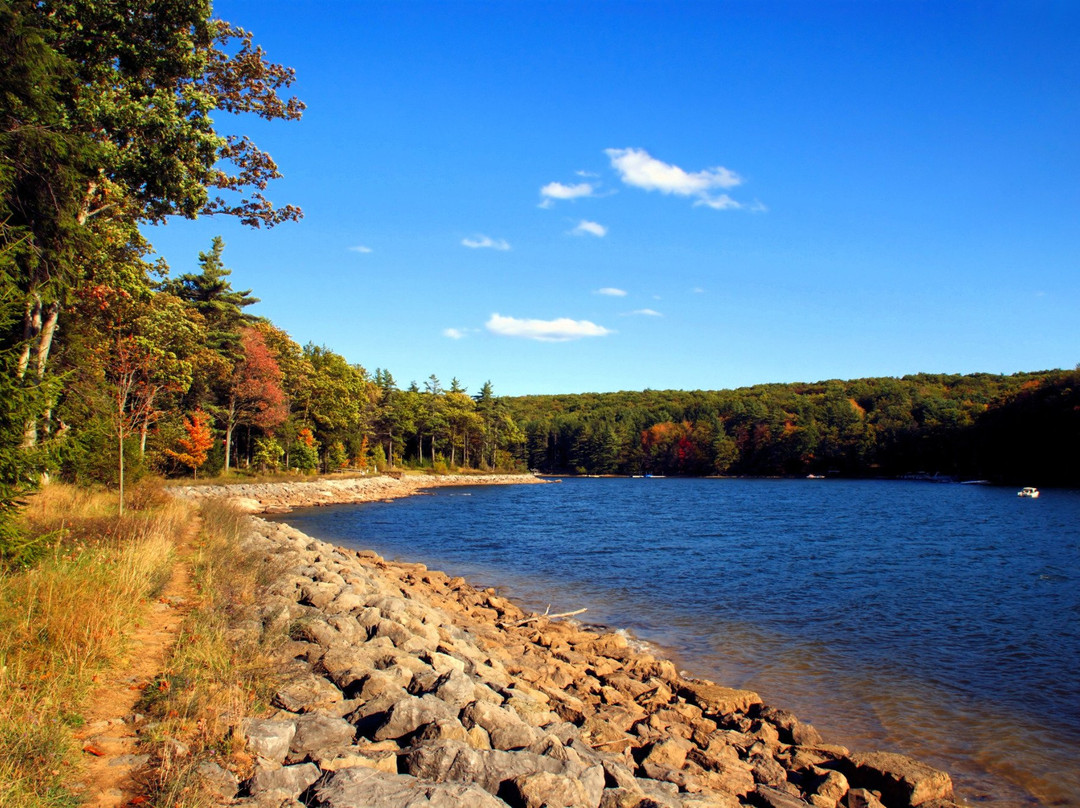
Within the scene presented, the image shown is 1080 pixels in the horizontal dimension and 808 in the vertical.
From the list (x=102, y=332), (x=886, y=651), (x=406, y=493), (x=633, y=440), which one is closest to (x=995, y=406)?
(x=633, y=440)

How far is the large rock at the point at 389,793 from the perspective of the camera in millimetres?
4117

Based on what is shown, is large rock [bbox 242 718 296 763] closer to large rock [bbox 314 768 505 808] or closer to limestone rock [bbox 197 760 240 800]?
limestone rock [bbox 197 760 240 800]

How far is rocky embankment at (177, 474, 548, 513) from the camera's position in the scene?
34.8m

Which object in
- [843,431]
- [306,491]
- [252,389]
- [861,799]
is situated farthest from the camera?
[843,431]

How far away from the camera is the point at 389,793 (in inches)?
167

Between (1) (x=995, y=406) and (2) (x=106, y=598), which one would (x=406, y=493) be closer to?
(2) (x=106, y=598)

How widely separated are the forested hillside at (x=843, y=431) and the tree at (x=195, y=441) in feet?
303

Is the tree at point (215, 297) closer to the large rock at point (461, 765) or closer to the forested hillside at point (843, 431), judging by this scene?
the large rock at point (461, 765)

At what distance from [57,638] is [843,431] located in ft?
407

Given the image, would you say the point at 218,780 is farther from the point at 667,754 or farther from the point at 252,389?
the point at 252,389

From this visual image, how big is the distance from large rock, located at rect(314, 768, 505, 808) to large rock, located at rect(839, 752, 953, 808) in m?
4.57

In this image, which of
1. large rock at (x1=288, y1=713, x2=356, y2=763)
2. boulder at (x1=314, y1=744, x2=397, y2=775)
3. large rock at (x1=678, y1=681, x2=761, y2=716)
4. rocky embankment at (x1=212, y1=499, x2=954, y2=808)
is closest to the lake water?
large rock at (x1=678, y1=681, x2=761, y2=716)

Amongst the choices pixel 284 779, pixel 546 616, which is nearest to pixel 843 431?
pixel 546 616

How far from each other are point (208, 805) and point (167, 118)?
13.2 meters
